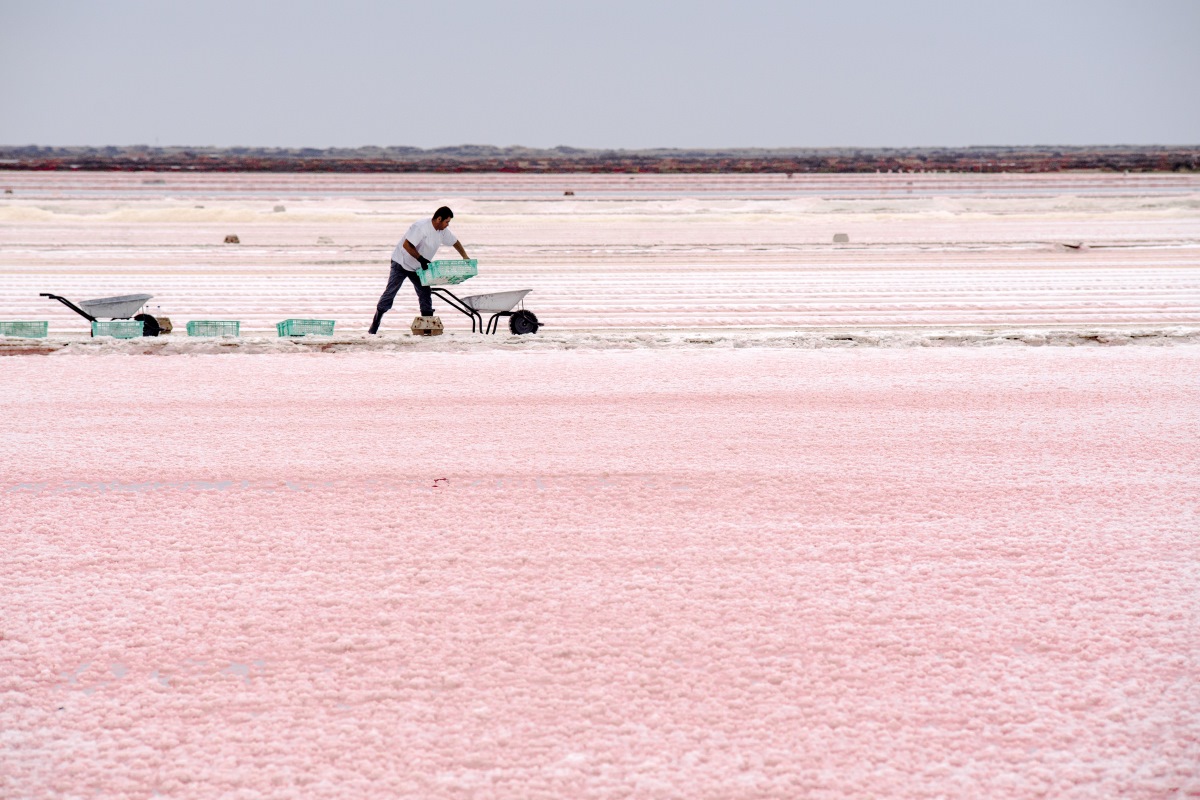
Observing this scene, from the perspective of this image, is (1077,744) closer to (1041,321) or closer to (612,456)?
(612,456)

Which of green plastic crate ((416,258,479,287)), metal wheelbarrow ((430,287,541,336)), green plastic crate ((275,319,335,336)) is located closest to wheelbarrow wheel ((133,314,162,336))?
green plastic crate ((275,319,335,336))

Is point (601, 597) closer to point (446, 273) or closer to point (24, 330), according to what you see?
point (446, 273)

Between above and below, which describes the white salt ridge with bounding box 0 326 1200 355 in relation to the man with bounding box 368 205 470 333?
below

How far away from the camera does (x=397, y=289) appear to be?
37.0 ft

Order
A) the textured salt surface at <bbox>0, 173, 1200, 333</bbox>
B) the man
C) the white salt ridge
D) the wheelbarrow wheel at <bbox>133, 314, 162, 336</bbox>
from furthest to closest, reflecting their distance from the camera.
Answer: the textured salt surface at <bbox>0, 173, 1200, 333</bbox>
the wheelbarrow wheel at <bbox>133, 314, 162, 336</bbox>
the man
the white salt ridge

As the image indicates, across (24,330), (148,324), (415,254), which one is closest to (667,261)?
(415,254)

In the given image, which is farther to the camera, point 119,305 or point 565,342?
point 119,305

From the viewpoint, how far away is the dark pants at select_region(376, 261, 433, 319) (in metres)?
11.2

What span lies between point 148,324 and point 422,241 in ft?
9.34

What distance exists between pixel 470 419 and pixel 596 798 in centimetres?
487

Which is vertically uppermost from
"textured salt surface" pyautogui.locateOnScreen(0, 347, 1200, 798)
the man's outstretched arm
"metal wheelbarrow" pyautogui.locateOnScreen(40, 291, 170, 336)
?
the man's outstretched arm

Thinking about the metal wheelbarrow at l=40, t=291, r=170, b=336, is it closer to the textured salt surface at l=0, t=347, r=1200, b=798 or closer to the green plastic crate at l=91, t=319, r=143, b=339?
the green plastic crate at l=91, t=319, r=143, b=339

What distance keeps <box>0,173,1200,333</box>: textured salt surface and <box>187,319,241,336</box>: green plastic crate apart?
3.54ft

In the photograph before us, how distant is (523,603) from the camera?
15.5 ft
